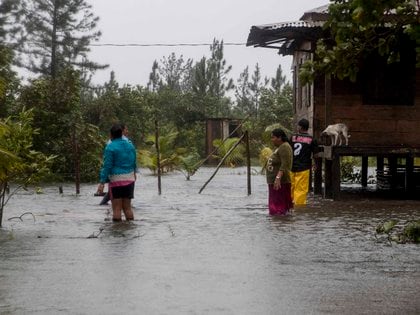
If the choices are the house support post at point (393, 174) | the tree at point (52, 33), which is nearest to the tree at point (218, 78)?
the tree at point (52, 33)

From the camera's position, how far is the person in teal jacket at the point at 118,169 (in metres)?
10.2

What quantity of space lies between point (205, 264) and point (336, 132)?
850cm

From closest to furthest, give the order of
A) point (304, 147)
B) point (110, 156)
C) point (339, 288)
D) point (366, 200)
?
point (339, 288) → point (110, 156) → point (304, 147) → point (366, 200)

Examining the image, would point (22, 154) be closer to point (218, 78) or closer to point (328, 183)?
point (328, 183)

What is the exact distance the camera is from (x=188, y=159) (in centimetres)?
2586

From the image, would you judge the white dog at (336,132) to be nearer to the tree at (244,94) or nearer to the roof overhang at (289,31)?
the roof overhang at (289,31)

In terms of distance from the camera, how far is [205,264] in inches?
273

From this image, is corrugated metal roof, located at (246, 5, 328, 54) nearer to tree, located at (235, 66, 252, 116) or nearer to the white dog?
the white dog

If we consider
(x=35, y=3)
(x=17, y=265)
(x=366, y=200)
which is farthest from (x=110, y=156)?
(x=35, y=3)

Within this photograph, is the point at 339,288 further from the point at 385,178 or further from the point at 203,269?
the point at 385,178

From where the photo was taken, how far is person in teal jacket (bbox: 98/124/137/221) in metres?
10.2

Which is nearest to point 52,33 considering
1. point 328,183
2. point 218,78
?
point 218,78

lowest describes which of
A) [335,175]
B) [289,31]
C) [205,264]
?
[205,264]

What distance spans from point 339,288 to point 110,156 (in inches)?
205
